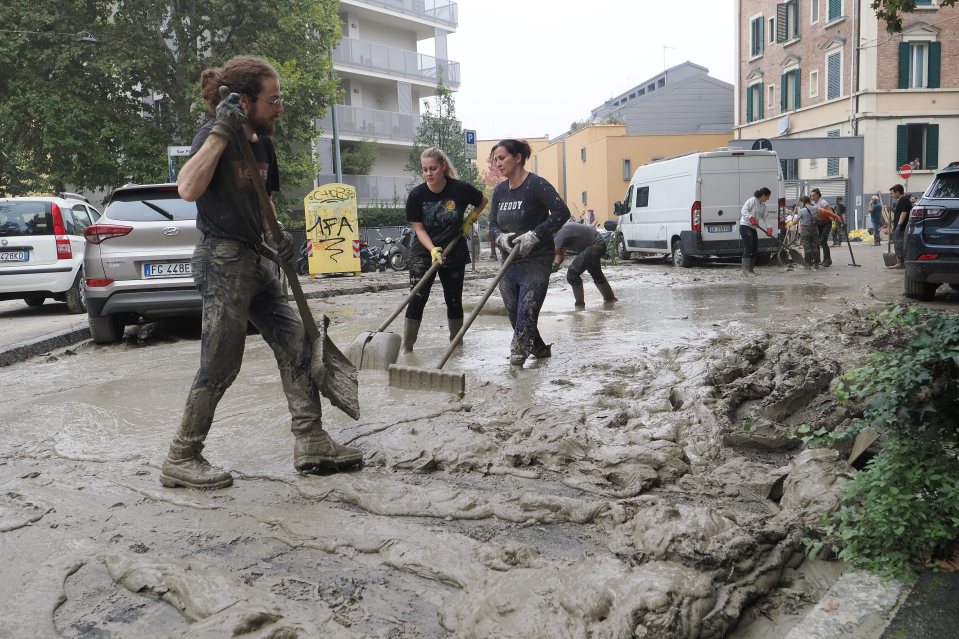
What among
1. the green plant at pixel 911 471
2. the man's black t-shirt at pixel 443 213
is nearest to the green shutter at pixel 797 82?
the man's black t-shirt at pixel 443 213

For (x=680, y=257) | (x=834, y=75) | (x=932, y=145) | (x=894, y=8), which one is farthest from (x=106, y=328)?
(x=834, y=75)

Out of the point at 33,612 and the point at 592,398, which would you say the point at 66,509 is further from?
the point at 592,398

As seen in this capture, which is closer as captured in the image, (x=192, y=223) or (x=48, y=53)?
(x=192, y=223)

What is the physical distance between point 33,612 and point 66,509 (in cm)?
108

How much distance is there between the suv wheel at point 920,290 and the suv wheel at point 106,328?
923 centimetres

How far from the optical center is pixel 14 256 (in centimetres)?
1227

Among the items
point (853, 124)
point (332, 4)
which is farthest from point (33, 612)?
point (853, 124)

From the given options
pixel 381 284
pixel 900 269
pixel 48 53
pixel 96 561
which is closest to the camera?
pixel 96 561

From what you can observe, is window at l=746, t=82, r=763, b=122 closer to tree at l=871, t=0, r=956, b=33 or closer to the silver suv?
tree at l=871, t=0, r=956, b=33

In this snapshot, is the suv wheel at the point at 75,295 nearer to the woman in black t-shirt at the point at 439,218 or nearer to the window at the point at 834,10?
the woman in black t-shirt at the point at 439,218

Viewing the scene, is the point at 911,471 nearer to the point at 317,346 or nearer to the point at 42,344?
the point at 317,346

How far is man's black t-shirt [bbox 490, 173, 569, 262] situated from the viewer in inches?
263

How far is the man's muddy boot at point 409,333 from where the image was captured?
737 centimetres

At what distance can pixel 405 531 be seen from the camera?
3076mm
